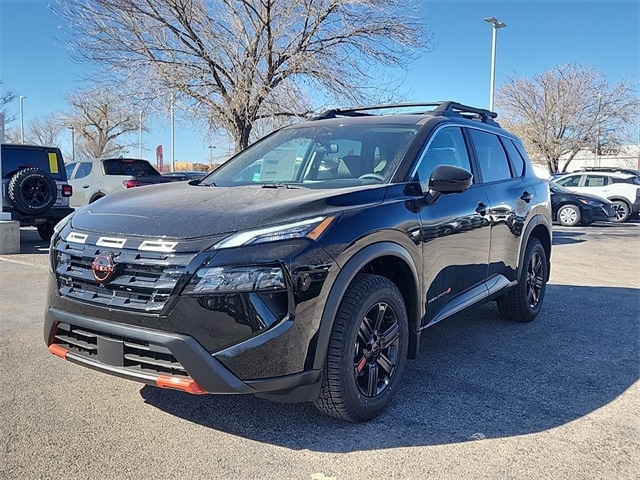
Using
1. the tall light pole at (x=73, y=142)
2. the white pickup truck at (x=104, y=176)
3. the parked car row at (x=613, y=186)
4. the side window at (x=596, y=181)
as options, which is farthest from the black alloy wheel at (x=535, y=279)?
the tall light pole at (x=73, y=142)

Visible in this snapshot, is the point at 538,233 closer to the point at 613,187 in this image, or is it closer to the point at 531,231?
the point at 531,231

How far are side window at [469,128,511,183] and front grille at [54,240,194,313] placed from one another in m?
2.89

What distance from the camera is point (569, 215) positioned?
16.8 m

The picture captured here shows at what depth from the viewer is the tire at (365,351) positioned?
2.86 metres

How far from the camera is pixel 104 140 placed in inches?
1710

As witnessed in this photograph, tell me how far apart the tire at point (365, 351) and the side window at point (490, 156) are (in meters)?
1.85

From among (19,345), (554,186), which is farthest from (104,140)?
(19,345)

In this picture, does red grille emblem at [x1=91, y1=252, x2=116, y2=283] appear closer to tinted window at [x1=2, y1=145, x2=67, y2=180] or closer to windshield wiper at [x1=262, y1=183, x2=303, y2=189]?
windshield wiper at [x1=262, y1=183, x2=303, y2=189]

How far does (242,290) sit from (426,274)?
1.43 m

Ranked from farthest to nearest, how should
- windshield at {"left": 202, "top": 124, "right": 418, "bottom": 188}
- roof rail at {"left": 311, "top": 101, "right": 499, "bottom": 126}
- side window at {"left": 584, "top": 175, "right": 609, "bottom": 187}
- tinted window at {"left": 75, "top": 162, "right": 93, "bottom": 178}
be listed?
side window at {"left": 584, "top": 175, "right": 609, "bottom": 187} < tinted window at {"left": 75, "top": 162, "right": 93, "bottom": 178} < roof rail at {"left": 311, "top": 101, "right": 499, "bottom": 126} < windshield at {"left": 202, "top": 124, "right": 418, "bottom": 188}

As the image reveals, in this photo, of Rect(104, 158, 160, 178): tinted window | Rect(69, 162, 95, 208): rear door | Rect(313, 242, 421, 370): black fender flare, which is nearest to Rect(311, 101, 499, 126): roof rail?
Rect(313, 242, 421, 370): black fender flare

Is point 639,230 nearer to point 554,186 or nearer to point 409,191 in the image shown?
point 554,186

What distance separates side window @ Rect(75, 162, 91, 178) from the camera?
535 inches

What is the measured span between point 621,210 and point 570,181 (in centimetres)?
183
